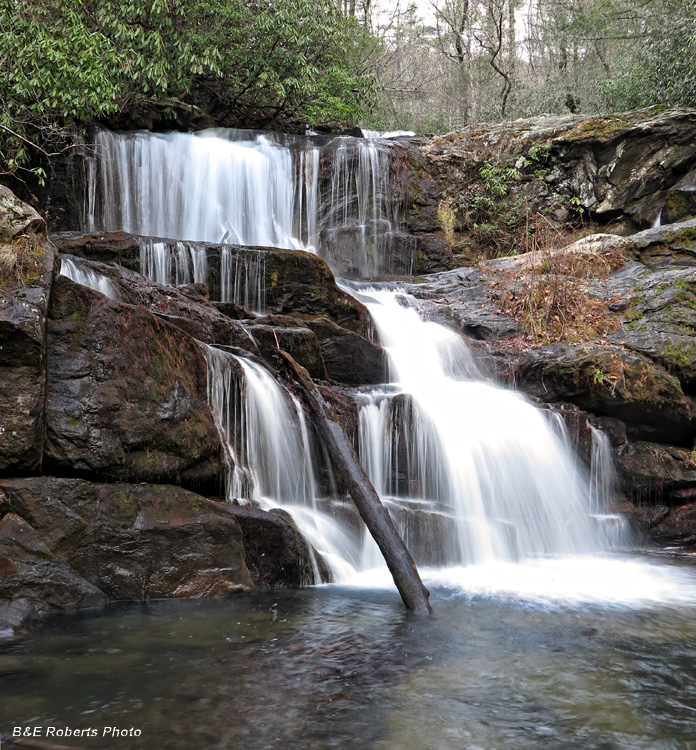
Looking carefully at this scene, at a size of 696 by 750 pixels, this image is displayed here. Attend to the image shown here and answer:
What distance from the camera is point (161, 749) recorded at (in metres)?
2.51

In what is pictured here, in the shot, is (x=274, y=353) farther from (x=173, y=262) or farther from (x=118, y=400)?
(x=173, y=262)

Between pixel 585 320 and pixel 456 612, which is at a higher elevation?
pixel 585 320

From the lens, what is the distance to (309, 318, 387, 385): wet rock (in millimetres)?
8125

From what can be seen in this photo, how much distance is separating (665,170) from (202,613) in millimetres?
14062

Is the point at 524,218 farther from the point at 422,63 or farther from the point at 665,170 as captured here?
the point at 422,63

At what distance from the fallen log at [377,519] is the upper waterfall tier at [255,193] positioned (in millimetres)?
7608

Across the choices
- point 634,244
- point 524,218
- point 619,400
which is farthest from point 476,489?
point 524,218

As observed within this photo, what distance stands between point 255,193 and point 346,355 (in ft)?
20.3

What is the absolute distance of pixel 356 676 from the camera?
331cm

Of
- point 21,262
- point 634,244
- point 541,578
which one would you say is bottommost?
point 541,578

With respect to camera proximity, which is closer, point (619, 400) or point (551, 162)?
point (619, 400)

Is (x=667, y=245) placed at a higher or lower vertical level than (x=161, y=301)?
higher

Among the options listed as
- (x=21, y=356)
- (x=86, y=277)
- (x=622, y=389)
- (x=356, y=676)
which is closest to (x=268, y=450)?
(x=21, y=356)

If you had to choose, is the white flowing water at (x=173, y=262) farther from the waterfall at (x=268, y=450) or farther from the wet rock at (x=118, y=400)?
the wet rock at (x=118, y=400)
